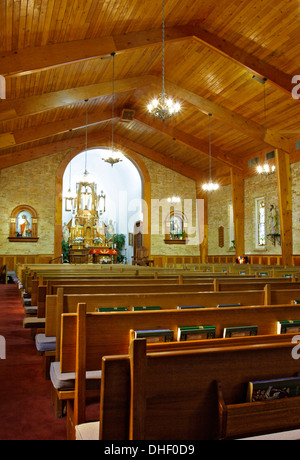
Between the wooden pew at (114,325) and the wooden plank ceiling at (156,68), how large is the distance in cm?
545

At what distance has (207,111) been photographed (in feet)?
34.0

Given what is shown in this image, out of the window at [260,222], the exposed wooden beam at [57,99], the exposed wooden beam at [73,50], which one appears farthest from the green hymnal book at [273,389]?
the window at [260,222]

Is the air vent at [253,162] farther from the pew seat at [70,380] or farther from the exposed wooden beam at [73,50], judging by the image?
the pew seat at [70,380]

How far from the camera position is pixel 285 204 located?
10547 millimetres

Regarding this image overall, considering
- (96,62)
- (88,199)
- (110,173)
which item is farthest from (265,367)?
(110,173)

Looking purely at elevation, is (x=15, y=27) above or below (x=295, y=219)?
above

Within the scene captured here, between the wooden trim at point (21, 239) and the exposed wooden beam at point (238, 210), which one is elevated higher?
the exposed wooden beam at point (238, 210)

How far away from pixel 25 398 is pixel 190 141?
11.8 metres

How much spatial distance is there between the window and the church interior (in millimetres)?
53

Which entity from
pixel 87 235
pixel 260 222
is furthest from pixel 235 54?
pixel 87 235

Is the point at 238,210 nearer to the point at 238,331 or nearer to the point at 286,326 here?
the point at 286,326

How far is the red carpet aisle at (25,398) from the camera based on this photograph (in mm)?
1896

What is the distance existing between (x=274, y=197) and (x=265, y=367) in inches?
439
